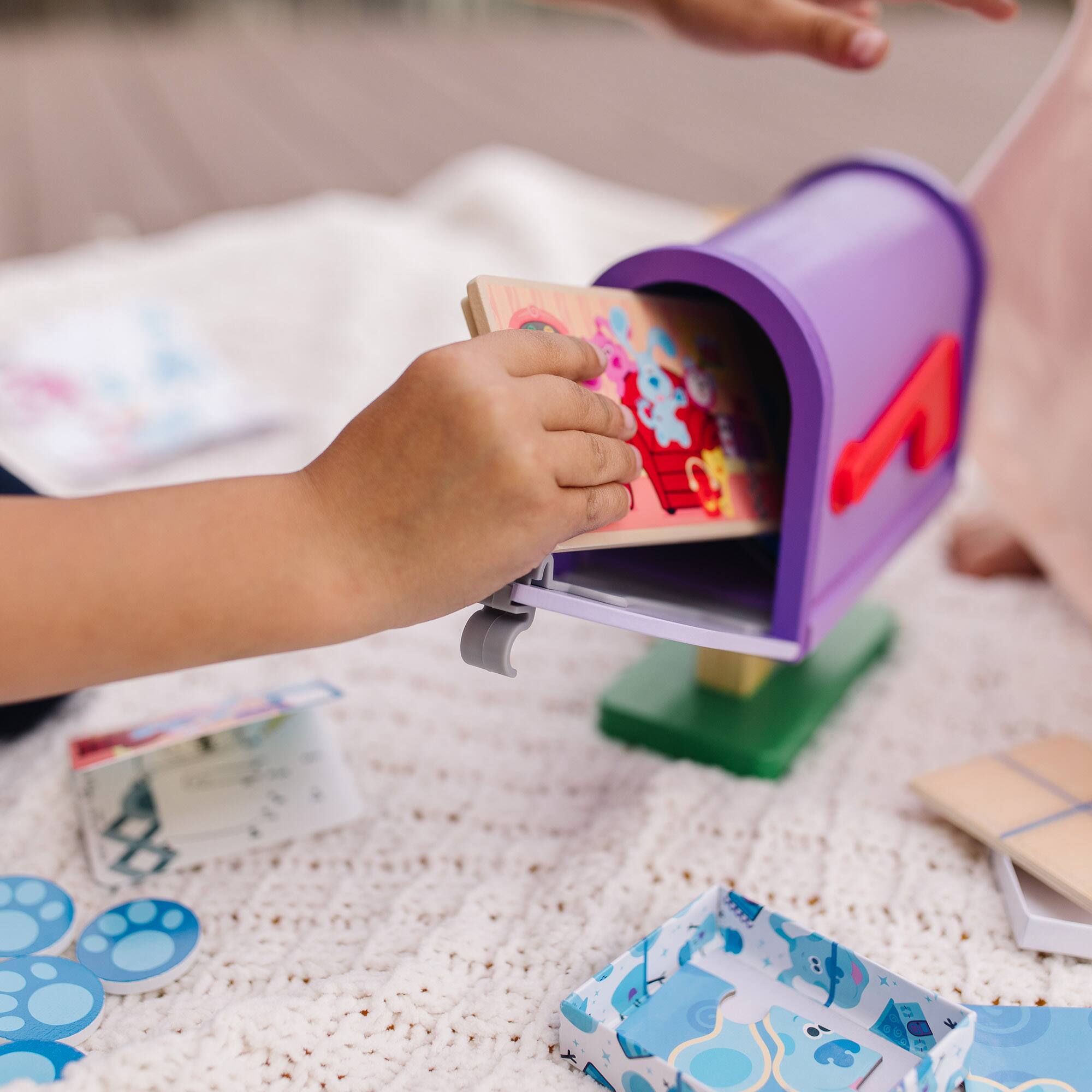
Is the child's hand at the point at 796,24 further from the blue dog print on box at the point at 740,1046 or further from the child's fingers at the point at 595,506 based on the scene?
the blue dog print on box at the point at 740,1046

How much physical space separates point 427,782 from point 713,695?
0.21 m

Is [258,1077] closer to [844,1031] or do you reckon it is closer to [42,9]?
[844,1031]

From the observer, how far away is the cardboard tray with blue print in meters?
0.46

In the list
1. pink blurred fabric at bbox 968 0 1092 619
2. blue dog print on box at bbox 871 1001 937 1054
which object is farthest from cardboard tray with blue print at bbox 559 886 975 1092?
pink blurred fabric at bbox 968 0 1092 619

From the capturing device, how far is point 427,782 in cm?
70

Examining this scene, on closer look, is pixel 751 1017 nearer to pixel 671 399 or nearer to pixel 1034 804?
pixel 1034 804

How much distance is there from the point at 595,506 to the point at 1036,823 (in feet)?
1.04

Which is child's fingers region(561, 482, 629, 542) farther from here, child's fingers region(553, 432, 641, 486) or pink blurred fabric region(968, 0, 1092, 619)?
pink blurred fabric region(968, 0, 1092, 619)

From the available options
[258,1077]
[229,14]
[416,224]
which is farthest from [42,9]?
[258,1077]

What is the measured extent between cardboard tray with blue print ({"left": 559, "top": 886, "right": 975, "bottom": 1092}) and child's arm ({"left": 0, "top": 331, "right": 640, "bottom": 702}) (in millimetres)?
202

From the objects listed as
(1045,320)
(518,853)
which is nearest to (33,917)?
(518,853)

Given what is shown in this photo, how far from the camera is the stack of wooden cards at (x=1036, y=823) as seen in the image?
55 cm

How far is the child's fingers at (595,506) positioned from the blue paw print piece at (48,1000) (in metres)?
0.32

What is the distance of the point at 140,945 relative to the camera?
55 centimetres
